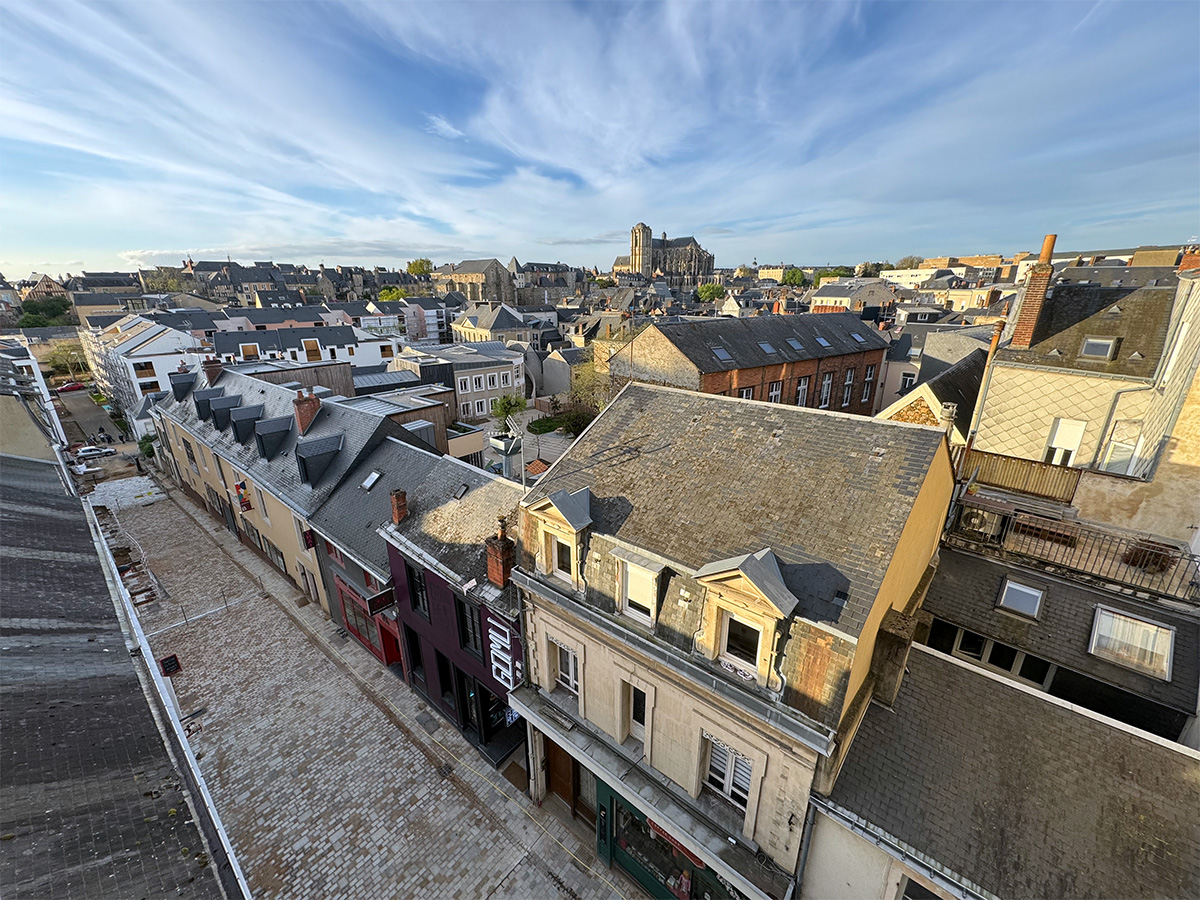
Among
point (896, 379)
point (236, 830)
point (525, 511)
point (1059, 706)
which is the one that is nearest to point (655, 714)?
point (525, 511)

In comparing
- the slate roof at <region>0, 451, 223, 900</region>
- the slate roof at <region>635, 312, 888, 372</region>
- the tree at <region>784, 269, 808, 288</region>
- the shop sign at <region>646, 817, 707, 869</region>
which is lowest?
the shop sign at <region>646, 817, 707, 869</region>

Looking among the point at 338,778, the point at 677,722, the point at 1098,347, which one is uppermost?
the point at 1098,347

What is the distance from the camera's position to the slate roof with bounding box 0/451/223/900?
601 centimetres

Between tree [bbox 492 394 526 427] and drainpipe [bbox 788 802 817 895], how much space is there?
40949 millimetres

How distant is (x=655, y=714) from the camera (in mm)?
10695

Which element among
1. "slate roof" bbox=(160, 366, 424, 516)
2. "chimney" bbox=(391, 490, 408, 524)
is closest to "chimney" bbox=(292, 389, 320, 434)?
"slate roof" bbox=(160, 366, 424, 516)

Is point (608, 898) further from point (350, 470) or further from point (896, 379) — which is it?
point (896, 379)

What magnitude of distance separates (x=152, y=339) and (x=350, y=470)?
44544mm

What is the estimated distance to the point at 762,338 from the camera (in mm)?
35531

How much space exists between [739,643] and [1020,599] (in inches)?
290

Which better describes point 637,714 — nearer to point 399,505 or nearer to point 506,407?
point 399,505

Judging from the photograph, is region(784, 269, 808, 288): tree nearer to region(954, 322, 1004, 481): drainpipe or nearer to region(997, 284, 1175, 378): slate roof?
region(997, 284, 1175, 378): slate roof

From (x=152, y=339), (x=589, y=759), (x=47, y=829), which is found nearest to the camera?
(x=47, y=829)

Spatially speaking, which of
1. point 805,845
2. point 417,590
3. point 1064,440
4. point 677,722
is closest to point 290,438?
point 417,590
